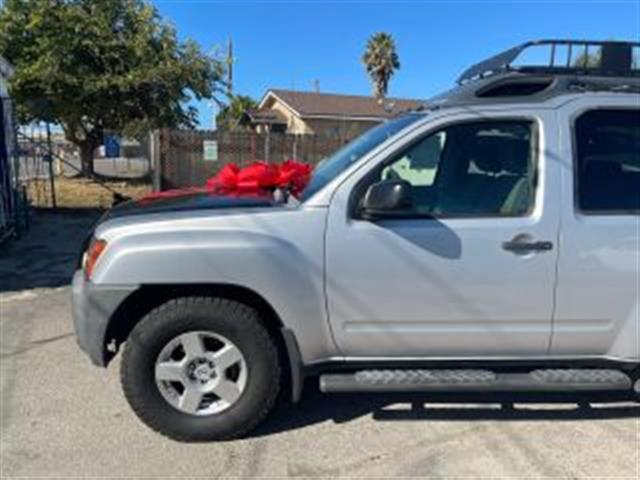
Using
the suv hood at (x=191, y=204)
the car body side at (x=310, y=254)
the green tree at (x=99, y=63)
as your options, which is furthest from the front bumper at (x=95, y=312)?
the green tree at (x=99, y=63)

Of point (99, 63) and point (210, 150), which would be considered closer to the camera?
point (210, 150)

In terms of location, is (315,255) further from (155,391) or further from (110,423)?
(110,423)

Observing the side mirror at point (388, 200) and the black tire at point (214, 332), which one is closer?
the side mirror at point (388, 200)

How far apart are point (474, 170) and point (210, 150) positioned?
14133 mm

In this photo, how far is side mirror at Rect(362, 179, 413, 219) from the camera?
161 inches

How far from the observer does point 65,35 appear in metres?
21.8

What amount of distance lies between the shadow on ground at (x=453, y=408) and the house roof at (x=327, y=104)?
36973 millimetres

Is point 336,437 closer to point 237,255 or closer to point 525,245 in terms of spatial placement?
point 237,255

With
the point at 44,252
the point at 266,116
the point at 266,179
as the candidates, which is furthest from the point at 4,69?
the point at 266,116

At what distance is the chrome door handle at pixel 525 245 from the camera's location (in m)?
4.23

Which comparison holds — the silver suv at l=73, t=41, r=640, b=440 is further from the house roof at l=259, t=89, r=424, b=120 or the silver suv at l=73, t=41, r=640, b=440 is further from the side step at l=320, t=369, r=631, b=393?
the house roof at l=259, t=89, r=424, b=120

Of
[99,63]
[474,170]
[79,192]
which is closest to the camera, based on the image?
[474,170]

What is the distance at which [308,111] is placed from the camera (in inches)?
1694

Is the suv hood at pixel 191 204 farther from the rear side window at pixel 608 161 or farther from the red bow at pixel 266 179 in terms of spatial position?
the rear side window at pixel 608 161
